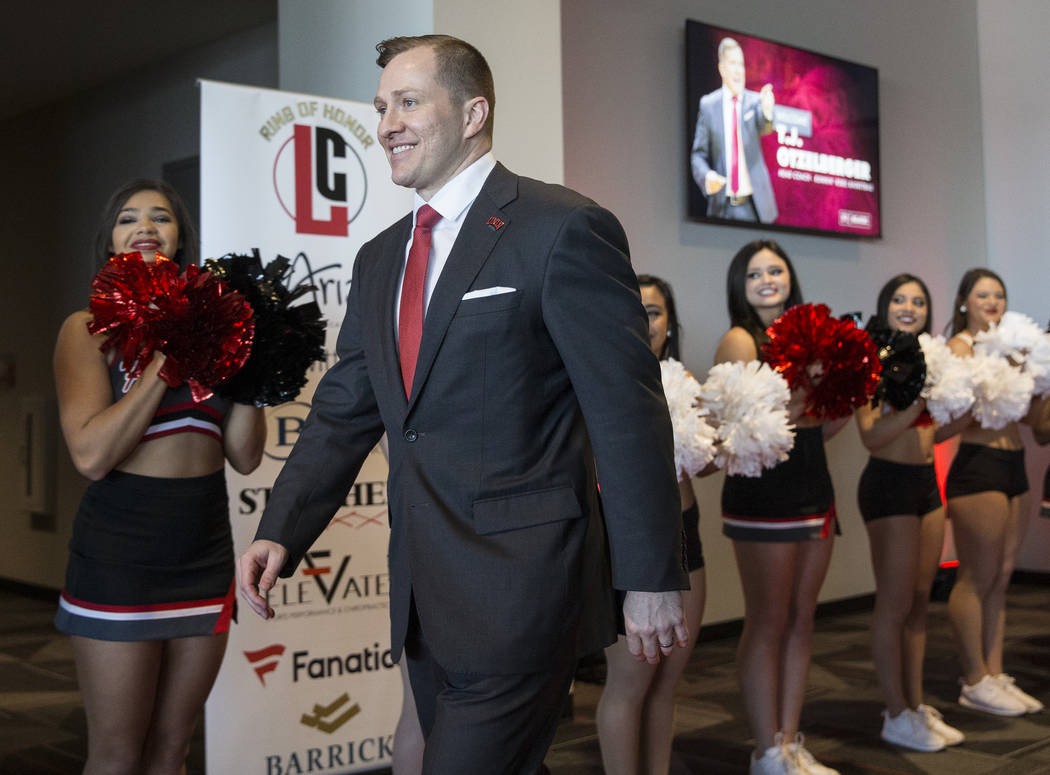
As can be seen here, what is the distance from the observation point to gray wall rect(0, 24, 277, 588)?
6.56 m

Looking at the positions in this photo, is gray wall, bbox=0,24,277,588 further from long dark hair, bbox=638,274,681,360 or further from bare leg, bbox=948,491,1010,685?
bare leg, bbox=948,491,1010,685

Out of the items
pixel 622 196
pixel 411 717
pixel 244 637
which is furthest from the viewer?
pixel 622 196

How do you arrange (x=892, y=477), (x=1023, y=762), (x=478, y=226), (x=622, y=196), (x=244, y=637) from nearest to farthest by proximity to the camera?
(x=478, y=226), (x=244, y=637), (x=1023, y=762), (x=892, y=477), (x=622, y=196)

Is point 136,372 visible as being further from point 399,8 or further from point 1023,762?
point 1023,762

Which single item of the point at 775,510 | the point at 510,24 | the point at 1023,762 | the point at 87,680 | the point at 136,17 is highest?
the point at 136,17

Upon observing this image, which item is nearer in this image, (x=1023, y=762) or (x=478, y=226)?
(x=478, y=226)

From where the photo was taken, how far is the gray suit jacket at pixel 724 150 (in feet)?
19.3

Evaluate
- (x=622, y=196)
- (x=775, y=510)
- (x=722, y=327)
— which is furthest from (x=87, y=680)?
(x=722, y=327)

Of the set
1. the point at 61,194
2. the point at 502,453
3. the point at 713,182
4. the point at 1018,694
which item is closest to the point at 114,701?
the point at 502,453

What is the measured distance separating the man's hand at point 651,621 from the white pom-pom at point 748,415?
4.59 feet

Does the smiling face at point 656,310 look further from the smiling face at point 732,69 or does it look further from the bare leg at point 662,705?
the smiling face at point 732,69

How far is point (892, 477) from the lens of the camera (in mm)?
3818

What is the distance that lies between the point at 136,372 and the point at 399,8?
2217mm

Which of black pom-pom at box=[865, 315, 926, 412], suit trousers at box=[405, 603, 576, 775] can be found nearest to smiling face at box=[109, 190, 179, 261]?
suit trousers at box=[405, 603, 576, 775]
